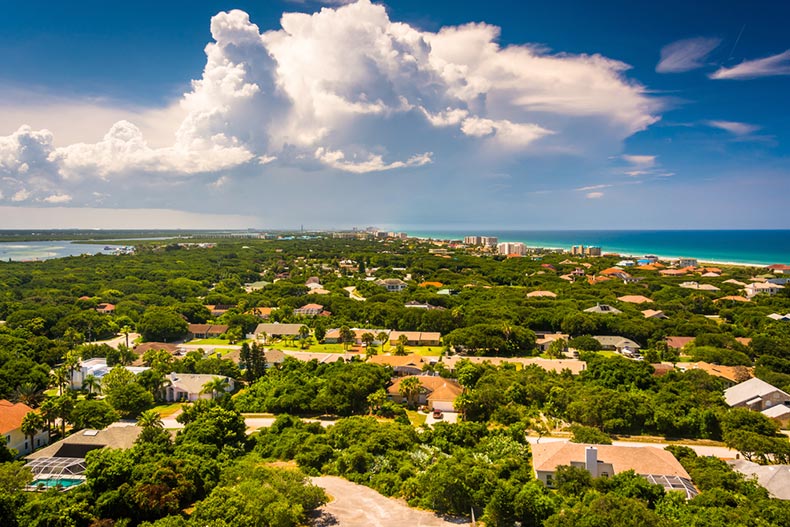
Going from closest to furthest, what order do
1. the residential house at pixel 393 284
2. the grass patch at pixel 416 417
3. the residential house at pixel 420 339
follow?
the grass patch at pixel 416 417, the residential house at pixel 420 339, the residential house at pixel 393 284

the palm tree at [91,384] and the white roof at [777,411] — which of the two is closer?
the white roof at [777,411]

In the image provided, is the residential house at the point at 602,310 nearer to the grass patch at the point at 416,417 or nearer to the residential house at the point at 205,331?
the grass patch at the point at 416,417

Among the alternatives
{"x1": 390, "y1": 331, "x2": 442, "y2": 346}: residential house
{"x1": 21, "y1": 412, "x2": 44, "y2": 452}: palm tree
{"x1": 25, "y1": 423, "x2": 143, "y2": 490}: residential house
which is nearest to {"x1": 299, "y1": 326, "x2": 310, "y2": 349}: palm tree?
{"x1": 390, "y1": 331, "x2": 442, "y2": 346}: residential house

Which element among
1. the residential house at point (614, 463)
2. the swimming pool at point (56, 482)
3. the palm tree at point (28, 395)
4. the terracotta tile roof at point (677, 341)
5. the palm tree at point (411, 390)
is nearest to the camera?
the residential house at point (614, 463)

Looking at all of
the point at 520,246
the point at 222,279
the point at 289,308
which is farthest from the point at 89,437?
the point at 520,246

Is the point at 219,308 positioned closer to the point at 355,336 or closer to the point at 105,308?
the point at 105,308

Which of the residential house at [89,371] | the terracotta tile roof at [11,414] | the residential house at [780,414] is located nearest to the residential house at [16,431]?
the terracotta tile roof at [11,414]

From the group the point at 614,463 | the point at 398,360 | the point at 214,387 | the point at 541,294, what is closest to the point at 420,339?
the point at 398,360

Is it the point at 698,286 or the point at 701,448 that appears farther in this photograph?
the point at 698,286
